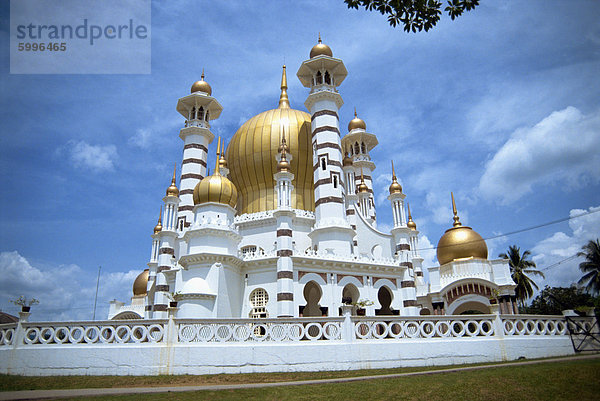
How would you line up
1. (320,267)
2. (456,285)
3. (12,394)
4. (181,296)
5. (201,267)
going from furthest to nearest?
(456,285) < (320,267) < (201,267) < (181,296) < (12,394)

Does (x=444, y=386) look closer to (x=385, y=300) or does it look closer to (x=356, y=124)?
(x=385, y=300)

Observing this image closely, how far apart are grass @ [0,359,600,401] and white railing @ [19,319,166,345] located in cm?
158

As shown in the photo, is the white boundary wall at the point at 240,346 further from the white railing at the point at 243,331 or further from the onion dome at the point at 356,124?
the onion dome at the point at 356,124

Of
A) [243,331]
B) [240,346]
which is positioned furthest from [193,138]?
[240,346]

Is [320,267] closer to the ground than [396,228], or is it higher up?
closer to the ground

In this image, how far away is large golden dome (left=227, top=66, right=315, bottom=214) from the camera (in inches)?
1348

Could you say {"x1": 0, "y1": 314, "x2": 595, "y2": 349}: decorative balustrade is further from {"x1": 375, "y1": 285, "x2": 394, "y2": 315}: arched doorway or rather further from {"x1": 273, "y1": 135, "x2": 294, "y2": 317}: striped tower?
{"x1": 375, "y1": 285, "x2": 394, "y2": 315}: arched doorway

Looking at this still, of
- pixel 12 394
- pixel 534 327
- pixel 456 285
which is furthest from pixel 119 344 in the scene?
pixel 456 285

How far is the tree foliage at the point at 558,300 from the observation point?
4744 centimetres

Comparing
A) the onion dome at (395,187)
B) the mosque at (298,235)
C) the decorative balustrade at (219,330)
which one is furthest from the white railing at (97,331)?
the onion dome at (395,187)

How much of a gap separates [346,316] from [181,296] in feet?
38.8

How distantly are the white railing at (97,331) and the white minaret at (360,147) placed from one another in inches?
1116

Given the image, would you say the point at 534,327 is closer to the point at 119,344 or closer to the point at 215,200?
the point at 119,344

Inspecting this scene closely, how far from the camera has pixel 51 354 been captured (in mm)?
13703
